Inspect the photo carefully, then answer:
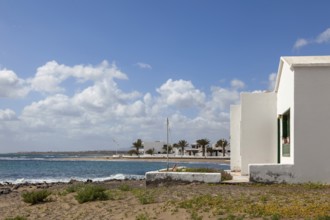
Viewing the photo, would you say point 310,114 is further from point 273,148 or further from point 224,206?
point 224,206

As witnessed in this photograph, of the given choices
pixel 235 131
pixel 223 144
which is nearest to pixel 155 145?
pixel 223 144

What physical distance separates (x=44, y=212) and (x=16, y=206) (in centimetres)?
274

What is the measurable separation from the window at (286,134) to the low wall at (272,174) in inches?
58.1

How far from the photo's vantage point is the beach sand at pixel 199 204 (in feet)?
37.4

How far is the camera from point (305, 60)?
1780 cm

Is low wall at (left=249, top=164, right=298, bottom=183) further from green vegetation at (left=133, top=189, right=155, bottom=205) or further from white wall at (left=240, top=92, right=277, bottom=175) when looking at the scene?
white wall at (left=240, top=92, right=277, bottom=175)

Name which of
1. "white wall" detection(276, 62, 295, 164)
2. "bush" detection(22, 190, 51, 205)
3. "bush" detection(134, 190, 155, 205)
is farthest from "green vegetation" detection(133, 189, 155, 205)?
"white wall" detection(276, 62, 295, 164)

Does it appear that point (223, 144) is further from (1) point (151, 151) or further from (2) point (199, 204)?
(2) point (199, 204)

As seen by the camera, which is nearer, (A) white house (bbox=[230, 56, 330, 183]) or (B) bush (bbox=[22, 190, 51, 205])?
(B) bush (bbox=[22, 190, 51, 205])

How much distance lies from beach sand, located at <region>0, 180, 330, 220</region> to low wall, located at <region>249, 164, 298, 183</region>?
1.69ft

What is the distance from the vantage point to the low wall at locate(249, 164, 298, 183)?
1681cm

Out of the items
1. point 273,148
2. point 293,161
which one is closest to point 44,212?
point 293,161

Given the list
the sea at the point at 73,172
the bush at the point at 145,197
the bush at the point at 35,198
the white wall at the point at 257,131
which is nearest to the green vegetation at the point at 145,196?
the bush at the point at 145,197

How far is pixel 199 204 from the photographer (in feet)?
41.1
